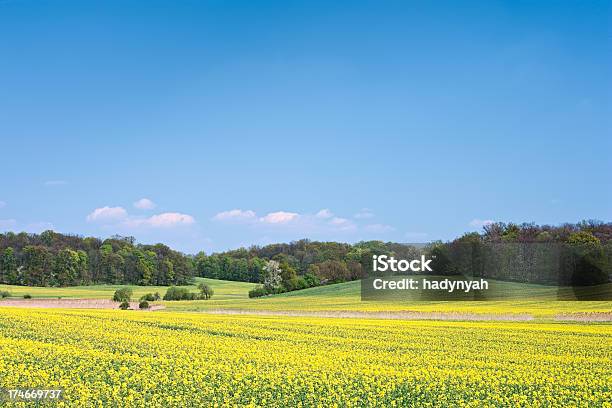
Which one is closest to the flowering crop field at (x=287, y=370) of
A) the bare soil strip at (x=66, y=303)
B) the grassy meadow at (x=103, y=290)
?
the bare soil strip at (x=66, y=303)

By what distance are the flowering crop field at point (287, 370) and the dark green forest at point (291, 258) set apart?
1983 inches

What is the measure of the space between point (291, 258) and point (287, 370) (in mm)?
102504

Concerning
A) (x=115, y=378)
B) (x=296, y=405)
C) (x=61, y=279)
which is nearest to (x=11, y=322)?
(x=115, y=378)

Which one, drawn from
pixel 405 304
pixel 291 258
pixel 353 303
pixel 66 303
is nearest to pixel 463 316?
pixel 405 304

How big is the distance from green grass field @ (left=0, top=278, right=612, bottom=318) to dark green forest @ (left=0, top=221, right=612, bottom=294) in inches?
174

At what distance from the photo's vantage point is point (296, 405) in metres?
12.1

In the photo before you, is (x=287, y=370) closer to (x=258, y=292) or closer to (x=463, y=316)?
(x=463, y=316)

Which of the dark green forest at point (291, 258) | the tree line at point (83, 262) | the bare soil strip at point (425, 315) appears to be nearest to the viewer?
the bare soil strip at point (425, 315)

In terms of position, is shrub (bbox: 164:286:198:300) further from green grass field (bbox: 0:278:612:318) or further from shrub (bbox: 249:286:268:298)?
shrub (bbox: 249:286:268:298)

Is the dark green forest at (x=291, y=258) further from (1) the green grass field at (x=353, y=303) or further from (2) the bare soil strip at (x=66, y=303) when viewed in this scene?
(2) the bare soil strip at (x=66, y=303)

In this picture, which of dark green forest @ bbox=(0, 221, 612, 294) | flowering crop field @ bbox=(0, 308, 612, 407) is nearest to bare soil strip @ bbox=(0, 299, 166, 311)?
dark green forest @ bbox=(0, 221, 612, 294)

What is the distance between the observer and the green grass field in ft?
170

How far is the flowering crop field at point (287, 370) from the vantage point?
1252 centimetres

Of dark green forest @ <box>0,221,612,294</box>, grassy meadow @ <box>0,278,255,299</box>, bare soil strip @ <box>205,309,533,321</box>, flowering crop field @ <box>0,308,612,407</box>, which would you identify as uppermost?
dark green forest @ <box>0,221,612,294</box>
